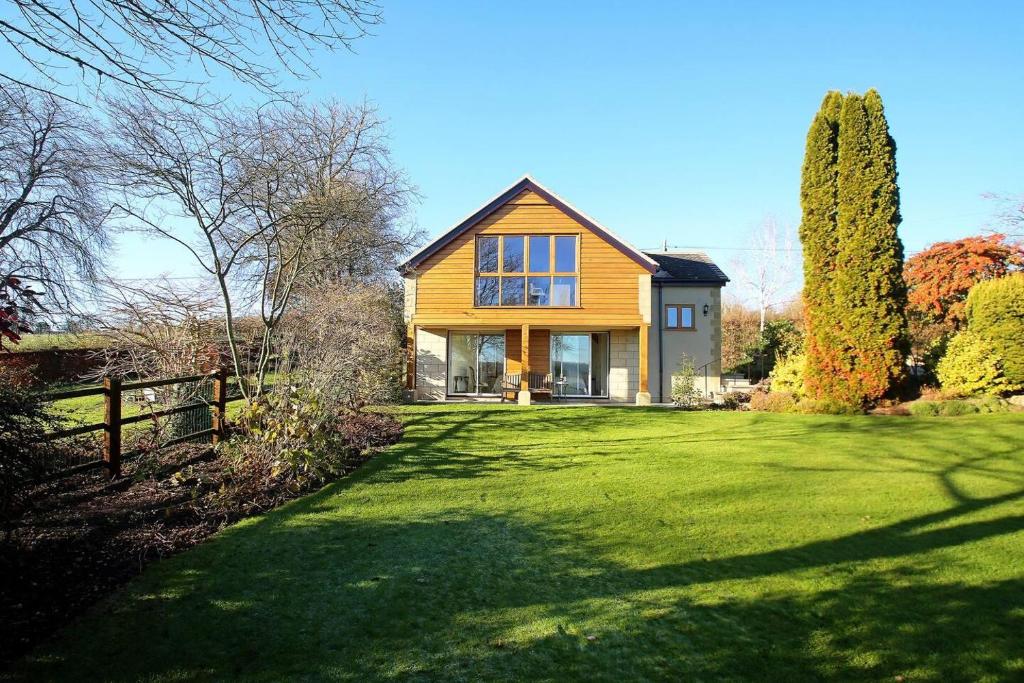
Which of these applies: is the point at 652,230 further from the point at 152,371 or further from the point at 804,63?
the point at 152,371

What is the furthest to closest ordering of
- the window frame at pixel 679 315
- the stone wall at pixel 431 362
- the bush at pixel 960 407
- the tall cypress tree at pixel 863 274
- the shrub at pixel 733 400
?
the window frame at pixel 679 315 < the stone wall at pixel 431 362 < the shrub at pixel 733 400 < the tall cypress tree at pixel 863 274 < the bush at pixel 960 407

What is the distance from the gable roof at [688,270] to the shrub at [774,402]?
5.88m

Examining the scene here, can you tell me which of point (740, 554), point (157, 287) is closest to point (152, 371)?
point (157, 287)

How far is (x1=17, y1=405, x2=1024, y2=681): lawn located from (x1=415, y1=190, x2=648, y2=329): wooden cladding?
10.5m

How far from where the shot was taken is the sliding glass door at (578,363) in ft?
63.9

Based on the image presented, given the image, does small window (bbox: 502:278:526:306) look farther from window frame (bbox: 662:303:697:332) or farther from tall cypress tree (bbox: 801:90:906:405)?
tall cypress tree (bbox: 801:90:906:405)

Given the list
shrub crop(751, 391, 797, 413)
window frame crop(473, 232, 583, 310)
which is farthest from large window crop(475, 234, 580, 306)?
shrub crop(751, 391, 797, 413)

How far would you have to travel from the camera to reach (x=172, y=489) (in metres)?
6.28

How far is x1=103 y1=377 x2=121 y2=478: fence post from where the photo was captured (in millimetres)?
6512

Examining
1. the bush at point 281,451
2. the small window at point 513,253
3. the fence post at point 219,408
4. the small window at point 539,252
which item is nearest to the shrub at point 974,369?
the small window at point 539,252

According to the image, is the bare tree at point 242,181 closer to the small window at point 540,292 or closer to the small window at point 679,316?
the small window at point 540,292

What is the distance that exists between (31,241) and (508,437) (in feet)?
31.1

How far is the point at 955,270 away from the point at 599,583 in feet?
65.1

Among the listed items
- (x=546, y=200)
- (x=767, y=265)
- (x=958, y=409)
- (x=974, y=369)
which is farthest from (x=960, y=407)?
(x=767, y=265)
